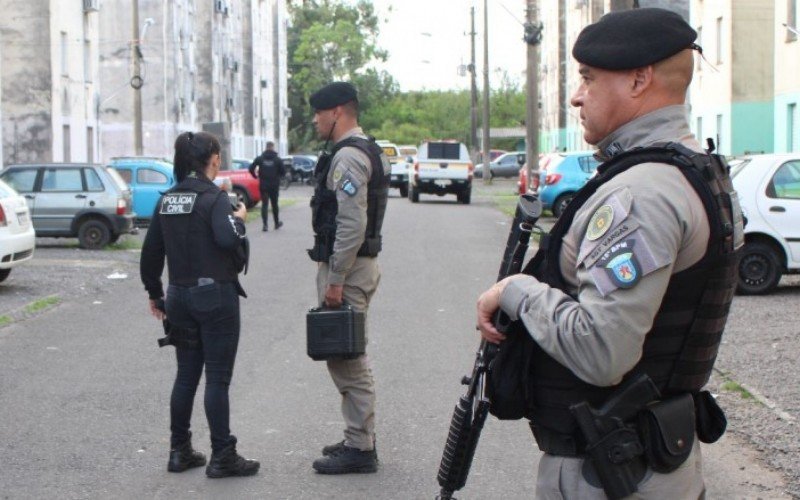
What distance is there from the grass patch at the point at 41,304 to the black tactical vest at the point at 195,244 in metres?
8.00

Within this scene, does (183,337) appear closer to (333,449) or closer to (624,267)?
(333,449)

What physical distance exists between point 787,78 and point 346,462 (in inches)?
1023

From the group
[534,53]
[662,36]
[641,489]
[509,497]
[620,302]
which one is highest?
[534,53]

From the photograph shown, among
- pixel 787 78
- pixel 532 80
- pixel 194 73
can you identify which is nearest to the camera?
pixel 787 78

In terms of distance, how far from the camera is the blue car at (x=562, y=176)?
2788 centimetres

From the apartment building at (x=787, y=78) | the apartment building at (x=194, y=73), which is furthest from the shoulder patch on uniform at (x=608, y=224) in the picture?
the apartment building at (x=194, y=73)

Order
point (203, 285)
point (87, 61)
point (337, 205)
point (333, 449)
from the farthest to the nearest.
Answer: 1. point (87, 61)
2. point (333, 449)
3. point (337, 205)
4. point (203, 285)

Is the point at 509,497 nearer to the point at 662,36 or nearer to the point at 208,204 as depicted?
the point at 208,204

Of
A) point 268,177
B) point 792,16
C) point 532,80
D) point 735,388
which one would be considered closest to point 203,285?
point 735,388

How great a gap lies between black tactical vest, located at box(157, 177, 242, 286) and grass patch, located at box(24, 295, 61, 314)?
8.00m

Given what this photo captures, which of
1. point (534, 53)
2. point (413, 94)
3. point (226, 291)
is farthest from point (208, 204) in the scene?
point (413, 94)

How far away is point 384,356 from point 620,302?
8.06m

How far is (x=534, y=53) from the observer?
33.8m

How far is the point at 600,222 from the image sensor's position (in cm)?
280
